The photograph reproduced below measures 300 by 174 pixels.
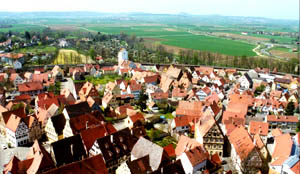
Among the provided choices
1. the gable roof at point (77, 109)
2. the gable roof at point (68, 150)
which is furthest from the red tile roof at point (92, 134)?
the gable roof at point (77, 109)

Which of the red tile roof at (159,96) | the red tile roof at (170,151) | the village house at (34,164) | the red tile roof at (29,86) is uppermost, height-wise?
the red tile roof at (29,86)

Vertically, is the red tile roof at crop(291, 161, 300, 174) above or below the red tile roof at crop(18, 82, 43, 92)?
below

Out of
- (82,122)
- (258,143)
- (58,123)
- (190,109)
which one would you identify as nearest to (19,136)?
(58,123)

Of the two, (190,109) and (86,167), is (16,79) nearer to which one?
(190,109)

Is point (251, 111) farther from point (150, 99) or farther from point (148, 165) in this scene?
point (148, 165)

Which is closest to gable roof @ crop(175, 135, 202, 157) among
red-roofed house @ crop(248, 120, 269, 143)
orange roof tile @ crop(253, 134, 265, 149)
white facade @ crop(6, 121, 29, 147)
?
orange roof tile @ crop(253, 134, 265, 149)

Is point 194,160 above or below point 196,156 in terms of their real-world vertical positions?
below

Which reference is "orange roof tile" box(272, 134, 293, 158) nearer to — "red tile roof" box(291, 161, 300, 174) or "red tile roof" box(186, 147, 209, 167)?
"red tile roof" box(291, 161, 300, 174)

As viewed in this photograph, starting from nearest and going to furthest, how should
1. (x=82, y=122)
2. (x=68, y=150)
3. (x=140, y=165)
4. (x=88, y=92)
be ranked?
(x=140, y=165)
(x=68, y=150)
(x=82, y=122)
(x=88, y=92)

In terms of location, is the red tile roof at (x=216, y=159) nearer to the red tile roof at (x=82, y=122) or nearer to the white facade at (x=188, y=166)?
the white facade at (x=188, y=166)

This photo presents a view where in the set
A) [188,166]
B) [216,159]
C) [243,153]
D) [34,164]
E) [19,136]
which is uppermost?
[243,153]

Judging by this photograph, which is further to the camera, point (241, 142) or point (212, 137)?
point (212, 137)
